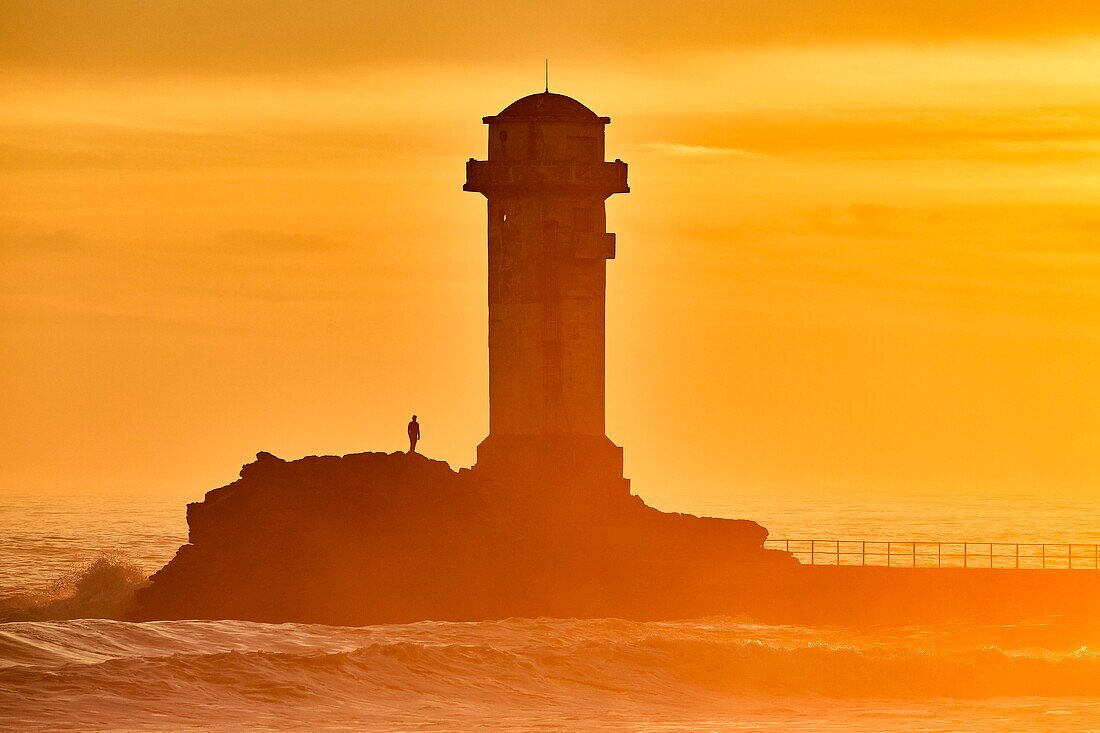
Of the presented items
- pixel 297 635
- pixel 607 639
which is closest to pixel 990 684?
pixel 607 639

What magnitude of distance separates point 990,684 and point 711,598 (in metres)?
14.7

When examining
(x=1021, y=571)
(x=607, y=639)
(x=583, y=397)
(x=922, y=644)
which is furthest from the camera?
(x=583, y=397)

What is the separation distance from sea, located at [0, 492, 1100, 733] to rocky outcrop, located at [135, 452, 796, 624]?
13.0 feet

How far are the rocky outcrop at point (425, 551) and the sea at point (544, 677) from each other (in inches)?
156

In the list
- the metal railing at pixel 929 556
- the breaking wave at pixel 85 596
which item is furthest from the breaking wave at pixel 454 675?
the metal railing at pixel 929 556

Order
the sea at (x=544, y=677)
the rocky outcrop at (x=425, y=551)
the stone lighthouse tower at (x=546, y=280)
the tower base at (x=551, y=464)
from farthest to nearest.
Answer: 1. the tower base at (x=551, y=464)
2. the stone lighthouse tower at (x=546, y=280)
3. the rocky outcrop at (x=425, y=551)
4. the sea at (x=544, y=677)

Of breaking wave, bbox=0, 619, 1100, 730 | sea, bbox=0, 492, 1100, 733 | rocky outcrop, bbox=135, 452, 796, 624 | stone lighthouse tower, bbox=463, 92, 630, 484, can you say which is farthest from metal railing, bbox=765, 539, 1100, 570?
breaking wave, bbox=0, 619, 1100, 730

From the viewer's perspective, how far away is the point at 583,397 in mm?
57781

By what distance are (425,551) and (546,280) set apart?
683 cm

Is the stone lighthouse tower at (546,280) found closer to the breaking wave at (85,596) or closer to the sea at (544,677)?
the sea at (544,677)

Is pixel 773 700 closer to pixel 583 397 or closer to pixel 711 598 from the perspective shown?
pixel 711 598

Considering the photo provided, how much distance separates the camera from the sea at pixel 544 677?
3503 cm

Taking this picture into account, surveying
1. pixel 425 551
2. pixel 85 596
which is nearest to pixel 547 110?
pixel 425 551

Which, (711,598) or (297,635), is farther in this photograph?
(711,598)
